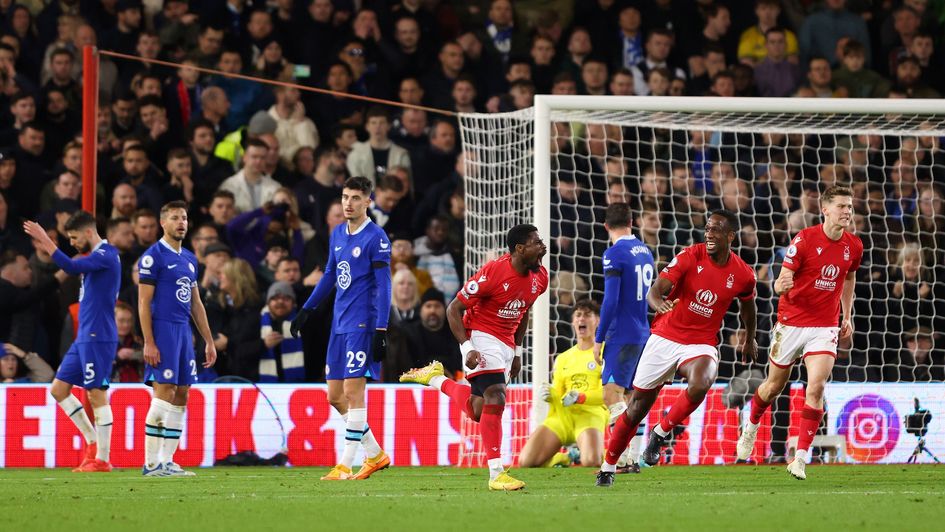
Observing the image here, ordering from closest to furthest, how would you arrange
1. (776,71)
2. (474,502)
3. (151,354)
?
(474,502)
(151,354)
(776,71)

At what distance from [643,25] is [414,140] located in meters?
3.63

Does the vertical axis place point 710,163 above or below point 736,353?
above

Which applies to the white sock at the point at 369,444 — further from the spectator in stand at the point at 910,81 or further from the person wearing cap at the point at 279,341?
the spectator in stand at the point at 910,81

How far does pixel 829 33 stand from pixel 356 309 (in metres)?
9.33

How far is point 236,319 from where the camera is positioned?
13.3m

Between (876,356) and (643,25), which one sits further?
(643,25)

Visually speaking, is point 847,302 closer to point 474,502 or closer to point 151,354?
point 474,502

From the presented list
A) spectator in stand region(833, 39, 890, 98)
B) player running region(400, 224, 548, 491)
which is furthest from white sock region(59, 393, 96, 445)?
spectator in stand region(833, 39, 890, 98)

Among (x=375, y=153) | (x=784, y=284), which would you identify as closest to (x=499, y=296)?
(x=784, y=284)

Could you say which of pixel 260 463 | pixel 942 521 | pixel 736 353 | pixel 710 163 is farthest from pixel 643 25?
pixel 942 521

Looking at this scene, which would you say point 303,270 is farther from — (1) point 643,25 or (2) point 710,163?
(1) point 643,25

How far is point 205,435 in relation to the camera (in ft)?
42.0

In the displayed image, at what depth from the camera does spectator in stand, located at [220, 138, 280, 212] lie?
14461mm

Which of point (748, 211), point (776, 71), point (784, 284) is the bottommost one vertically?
point (784, 284)
